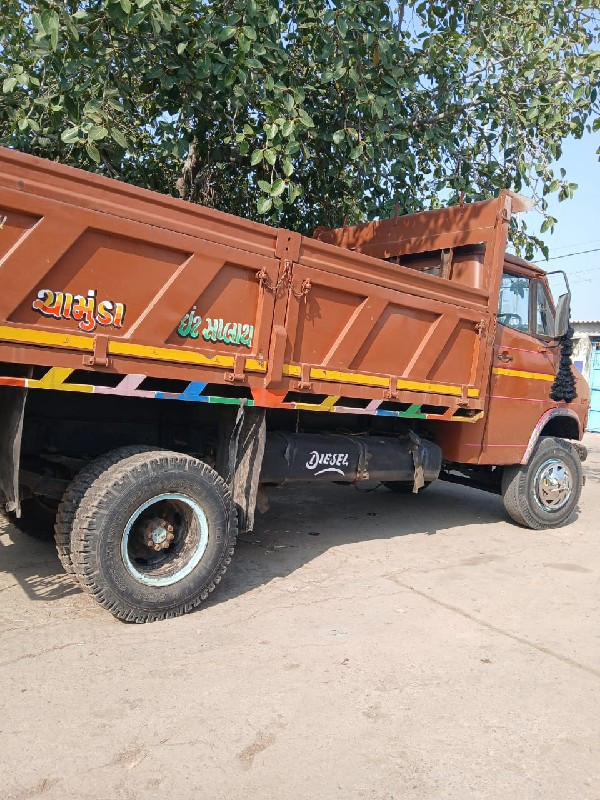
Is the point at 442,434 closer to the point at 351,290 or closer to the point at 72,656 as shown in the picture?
the point at 351,290

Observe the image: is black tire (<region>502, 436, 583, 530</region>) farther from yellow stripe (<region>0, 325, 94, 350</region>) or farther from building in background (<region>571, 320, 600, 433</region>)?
building in background (<region>571, 320, 600, 433</region>)

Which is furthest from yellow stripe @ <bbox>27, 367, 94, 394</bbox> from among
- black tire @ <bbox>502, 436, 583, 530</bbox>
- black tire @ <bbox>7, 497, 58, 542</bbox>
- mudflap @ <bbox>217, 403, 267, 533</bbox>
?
black tire @ <bbox>502, 436, 583, 530</bbox>

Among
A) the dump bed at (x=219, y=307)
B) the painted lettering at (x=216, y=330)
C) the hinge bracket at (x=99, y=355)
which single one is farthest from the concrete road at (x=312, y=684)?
the painted lettering at (x=216, y=330)

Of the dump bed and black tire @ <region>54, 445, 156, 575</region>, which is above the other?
the dump bed

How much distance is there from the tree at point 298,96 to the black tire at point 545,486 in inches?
103

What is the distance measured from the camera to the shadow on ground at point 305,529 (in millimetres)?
4586

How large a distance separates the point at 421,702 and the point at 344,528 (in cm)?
329

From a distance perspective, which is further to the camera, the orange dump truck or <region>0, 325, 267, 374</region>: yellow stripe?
the orange dump truck

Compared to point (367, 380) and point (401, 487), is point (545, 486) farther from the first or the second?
point (367, 380)

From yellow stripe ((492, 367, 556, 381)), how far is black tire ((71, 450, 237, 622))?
3.30 metres

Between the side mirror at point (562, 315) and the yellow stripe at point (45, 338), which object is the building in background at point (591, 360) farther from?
the yellow stripe at point (45, 338)

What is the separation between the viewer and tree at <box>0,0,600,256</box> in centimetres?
533

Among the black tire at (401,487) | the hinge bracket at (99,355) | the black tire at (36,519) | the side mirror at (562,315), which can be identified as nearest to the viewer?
the hinge bracket at (99,355)

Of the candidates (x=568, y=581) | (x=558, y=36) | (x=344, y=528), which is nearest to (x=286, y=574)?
(x=344, y=528)
